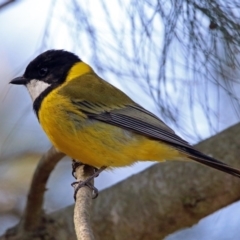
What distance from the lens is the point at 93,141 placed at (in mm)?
2721

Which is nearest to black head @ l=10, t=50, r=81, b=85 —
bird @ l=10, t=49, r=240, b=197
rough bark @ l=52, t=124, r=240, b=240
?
bird @ l=10, t=49, r=240, b=197

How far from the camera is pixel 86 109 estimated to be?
2.86m

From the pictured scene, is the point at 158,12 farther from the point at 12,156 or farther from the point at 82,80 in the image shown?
the point at 12,156

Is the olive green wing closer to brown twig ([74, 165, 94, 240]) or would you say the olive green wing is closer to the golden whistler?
the golden whistler

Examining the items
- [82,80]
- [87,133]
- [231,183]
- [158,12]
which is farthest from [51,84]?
→ [231,183]

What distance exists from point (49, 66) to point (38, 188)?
1.73 feet

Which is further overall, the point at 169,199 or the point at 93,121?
the point at 169,199

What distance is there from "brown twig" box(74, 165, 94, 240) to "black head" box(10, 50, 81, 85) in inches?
16.3

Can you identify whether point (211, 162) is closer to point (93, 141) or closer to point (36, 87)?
point (93, 141)

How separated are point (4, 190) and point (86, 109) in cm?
129

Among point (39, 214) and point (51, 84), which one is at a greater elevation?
point (51, 84)

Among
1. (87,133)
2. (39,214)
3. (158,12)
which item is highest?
(158,12)

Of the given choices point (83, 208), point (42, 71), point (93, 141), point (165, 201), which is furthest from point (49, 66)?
point (83, 208)

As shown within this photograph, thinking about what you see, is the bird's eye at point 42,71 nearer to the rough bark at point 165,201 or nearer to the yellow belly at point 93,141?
the yellow belly at point 93,141
